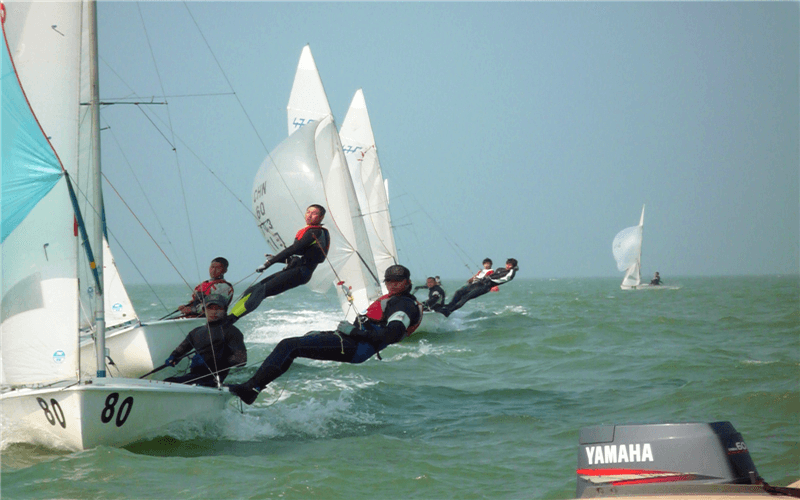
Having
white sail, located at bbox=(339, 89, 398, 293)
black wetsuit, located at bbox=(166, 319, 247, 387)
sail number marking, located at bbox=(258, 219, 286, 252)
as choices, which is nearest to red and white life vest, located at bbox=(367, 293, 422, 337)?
black wetsuit, located at bbox=(166, 319, 247, 387)

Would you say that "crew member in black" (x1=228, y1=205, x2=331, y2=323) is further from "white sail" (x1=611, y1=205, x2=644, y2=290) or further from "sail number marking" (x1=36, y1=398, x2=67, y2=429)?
"white sail" (x1=611, y1=205, x2=644, y2=290)

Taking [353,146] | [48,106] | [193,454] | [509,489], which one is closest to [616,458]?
[509,489]

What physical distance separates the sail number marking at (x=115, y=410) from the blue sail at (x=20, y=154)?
58.5 inches

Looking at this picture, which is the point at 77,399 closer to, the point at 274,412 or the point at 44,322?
the point at 44,322

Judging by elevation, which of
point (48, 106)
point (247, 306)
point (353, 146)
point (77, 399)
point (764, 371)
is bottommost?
point (764, 371)

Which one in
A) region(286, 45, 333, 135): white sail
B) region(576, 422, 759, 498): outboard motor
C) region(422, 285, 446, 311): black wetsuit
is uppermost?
region(286, 45, 333, 135): white sail

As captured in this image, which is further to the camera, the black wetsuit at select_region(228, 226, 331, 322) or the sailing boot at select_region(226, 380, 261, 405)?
the black wetsuit at select_region(228, 226, 331, 322)

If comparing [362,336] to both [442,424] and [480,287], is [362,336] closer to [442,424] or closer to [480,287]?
[442,424]

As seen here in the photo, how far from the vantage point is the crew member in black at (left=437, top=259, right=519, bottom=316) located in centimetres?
1708

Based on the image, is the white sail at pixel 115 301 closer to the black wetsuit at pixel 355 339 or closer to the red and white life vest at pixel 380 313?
the black wetsuit at pixel 355 339

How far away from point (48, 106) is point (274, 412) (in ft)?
11.8

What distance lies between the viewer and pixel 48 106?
18.9 feet

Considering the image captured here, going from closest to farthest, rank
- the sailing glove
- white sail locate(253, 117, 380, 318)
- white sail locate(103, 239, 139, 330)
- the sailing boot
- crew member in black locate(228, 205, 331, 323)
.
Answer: the sailing boot → crew member in black locate(228, 205, 331, 323) → the sailing glove → white sail locate(103, 239, 139, 330) → white sail locate(253, 117, 380, 318)

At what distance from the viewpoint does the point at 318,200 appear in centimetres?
1325
